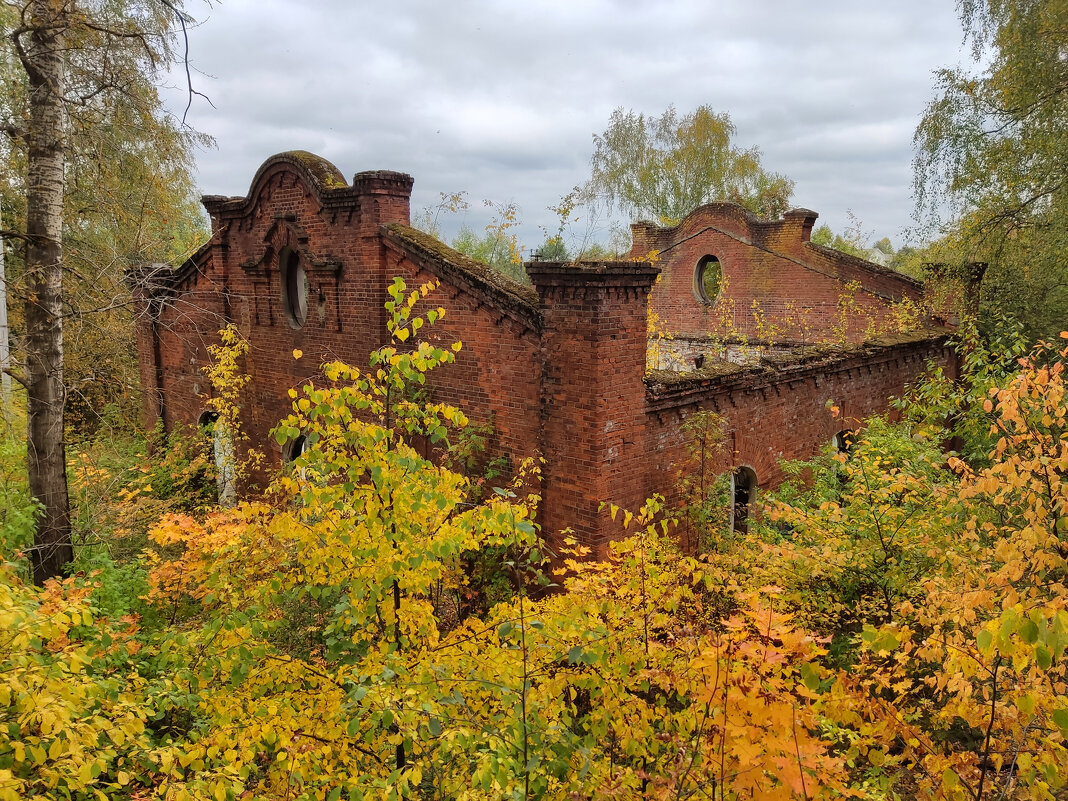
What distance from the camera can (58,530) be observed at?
7117 mm

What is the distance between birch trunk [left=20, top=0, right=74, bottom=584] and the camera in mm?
6391

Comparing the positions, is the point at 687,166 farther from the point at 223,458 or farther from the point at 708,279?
the point at 223,458

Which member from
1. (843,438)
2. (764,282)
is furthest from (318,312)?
(764,282)

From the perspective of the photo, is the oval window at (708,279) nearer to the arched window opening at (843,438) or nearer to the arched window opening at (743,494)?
the arched window opening at (843,438)

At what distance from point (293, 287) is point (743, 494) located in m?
8.24

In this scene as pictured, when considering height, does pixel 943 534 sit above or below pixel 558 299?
below

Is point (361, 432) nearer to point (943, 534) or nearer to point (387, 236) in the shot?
point (943, 534)

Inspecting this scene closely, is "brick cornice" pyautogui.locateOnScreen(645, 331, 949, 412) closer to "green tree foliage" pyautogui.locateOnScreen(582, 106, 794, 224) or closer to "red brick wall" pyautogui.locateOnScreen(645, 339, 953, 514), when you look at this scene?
"red brick wall" pyautogui.locateOnScreen(645, 339, 953, 514)

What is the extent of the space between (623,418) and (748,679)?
4.05m

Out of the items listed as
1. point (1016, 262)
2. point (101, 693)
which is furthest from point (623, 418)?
point (1016, 262)

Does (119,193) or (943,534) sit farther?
(119,193)

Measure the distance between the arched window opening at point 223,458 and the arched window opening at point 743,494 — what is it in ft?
28.7

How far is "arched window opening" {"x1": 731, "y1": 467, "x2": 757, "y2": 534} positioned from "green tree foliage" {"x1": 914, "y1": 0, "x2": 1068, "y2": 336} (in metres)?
7.78

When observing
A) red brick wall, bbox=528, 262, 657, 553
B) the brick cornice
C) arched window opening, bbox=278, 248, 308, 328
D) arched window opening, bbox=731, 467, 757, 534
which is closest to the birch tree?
arched window opening, bbox=278, 248, 308, 328
